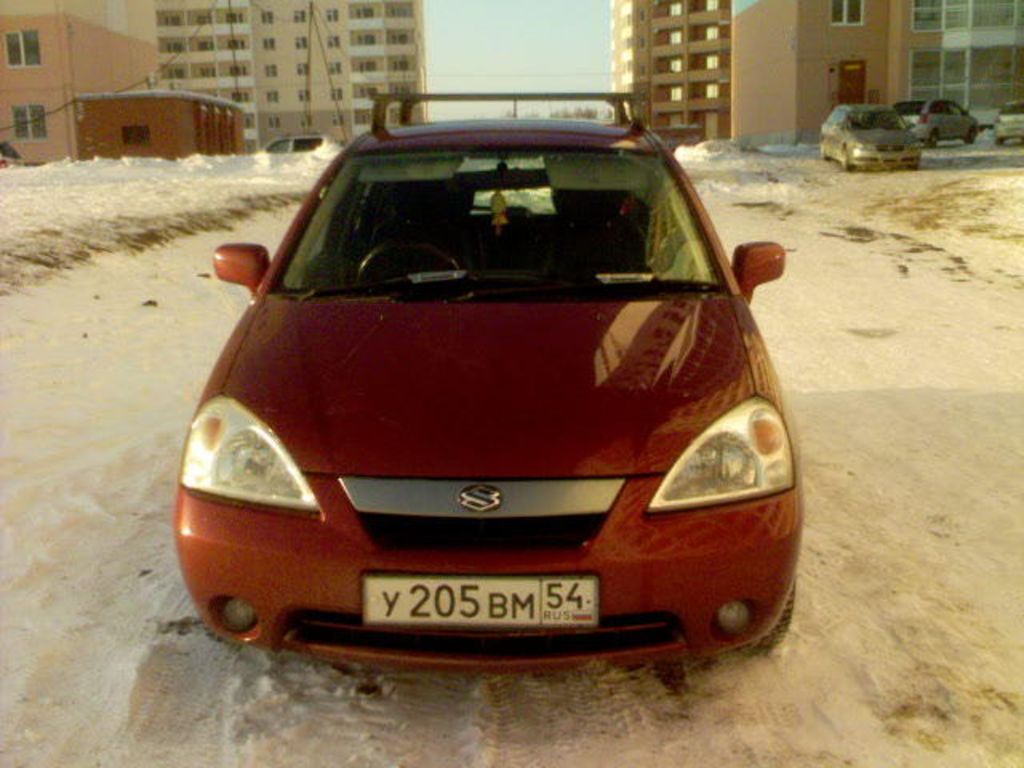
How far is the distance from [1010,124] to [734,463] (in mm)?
38406

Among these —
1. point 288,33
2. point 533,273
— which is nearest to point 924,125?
point 533,273

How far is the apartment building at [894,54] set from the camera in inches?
1670

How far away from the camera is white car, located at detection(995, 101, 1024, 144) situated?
1427 inches

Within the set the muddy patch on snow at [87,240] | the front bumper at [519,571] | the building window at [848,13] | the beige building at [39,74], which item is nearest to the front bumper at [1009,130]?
the building window at [848,13]

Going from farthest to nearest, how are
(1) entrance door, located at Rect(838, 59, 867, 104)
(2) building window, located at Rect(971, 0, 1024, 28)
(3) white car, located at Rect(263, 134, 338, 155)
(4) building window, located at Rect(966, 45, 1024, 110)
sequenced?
(1) entrance door, located at Rect(838, 59, 867, 104) < (4) building window, located at Rect(966, 45, 1024, 110) < (3) white car, located at Rect(263, 134, 338, 155) < (2) building window, located at Rect(971, 0, 1024, 28)

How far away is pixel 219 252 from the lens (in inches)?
151

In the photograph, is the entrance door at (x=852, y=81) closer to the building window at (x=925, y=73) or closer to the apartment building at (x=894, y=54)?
the apartment building at (x=894, y=54)

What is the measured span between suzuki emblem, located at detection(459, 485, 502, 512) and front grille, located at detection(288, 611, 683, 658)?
11.9 inches

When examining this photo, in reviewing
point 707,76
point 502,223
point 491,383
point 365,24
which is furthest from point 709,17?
point 491,383

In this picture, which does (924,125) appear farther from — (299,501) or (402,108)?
(299,501)

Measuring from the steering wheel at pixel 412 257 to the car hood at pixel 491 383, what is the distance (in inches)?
14.8

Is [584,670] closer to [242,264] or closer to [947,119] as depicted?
[242,264]

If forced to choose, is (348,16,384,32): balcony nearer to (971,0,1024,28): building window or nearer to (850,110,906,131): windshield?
(971,0,1024,28): building window

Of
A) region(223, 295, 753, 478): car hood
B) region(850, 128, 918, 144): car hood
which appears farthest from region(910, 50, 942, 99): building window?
region(223, 295, 753, 478): car hood
